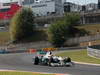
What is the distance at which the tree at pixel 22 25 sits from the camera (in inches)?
3634

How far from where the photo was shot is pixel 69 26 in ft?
295

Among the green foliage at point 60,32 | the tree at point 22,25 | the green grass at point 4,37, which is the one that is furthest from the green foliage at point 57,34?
the green grass at point 4,37

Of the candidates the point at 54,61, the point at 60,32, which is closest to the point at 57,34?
the point at 60,32

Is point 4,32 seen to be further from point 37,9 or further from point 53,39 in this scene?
point 37,9

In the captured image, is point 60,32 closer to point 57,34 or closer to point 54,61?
point 57,34

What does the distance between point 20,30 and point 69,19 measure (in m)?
13.3

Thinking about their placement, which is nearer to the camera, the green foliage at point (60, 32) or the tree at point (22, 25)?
the green foliage at point (60, 32)

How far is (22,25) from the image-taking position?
9231cm

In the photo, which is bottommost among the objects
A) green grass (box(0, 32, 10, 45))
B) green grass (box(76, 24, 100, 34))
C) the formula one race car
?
green grass (box(0, 32, 10, 45))

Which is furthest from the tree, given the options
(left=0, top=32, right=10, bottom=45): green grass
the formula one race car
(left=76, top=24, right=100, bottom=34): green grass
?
the formula one race car

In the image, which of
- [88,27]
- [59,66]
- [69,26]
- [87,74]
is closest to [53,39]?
[69,26]

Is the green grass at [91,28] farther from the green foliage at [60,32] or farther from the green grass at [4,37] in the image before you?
the green grass at [4,37]

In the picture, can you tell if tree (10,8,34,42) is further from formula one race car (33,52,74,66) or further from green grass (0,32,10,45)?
formula one race car (33,52,74,66)

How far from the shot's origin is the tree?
92.3m
